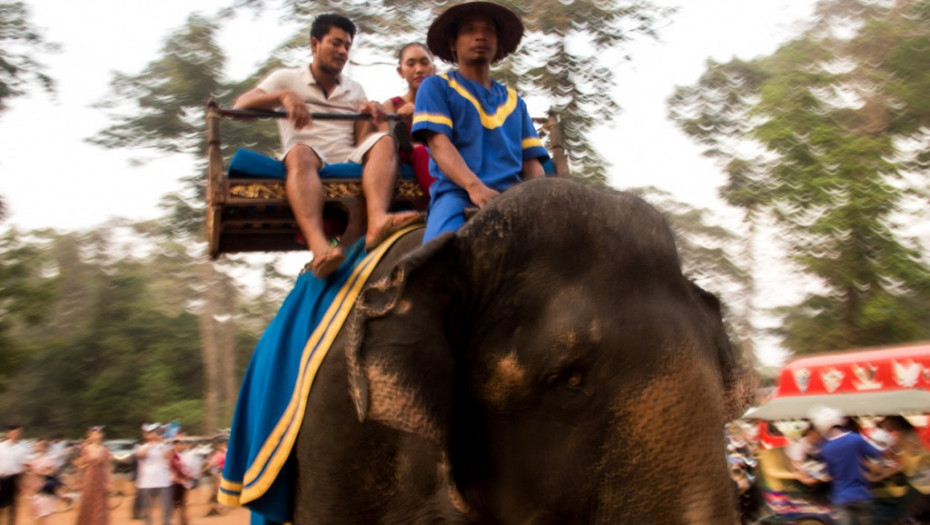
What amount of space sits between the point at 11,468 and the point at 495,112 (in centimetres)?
1185

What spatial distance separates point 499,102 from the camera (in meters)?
3.36

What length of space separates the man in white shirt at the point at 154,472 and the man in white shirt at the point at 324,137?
10.8 metres

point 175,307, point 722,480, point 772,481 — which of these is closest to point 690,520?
point 722,480

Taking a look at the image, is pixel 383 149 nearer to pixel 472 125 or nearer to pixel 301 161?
pixel 301 161

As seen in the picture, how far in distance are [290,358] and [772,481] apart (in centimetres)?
1049

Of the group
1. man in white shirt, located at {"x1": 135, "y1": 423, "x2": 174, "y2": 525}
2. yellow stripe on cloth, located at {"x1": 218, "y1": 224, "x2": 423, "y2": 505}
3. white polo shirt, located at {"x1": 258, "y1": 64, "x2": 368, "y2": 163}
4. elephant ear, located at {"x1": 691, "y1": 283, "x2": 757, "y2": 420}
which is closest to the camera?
elephant ear, located at {"x1": 691, "y1": 283, "x2": 757, "y2": 420}

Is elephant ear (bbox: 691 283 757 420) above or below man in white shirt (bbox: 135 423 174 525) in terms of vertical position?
above

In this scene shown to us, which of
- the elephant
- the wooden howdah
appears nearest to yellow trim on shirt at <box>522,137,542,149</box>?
the wooden howdah

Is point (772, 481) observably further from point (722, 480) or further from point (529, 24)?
point (722, 480)

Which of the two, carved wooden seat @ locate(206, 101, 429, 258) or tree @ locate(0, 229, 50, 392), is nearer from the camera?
carved wooden seat @ locate(206, 101, 429, 258)

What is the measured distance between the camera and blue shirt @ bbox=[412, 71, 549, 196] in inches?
123

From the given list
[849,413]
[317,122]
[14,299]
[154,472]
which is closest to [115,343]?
[14,299]

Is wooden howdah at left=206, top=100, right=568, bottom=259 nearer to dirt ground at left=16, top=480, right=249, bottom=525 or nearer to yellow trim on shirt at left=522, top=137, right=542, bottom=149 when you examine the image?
yellow trim on shirt at left=522, top=137, right=542, bottom=149

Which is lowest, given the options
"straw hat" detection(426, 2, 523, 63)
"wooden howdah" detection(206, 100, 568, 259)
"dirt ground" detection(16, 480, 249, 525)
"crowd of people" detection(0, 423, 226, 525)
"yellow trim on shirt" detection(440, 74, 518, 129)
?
"dirt ground" detection(16, 480, 249, 525)
